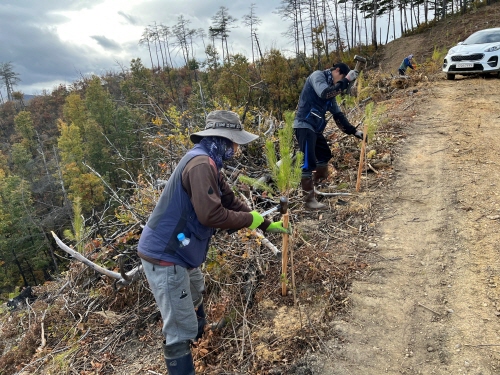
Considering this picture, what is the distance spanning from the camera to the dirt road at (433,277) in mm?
2129

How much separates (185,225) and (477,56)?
34.6 ft

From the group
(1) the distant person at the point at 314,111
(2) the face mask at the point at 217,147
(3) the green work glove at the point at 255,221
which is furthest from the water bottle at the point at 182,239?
(1) the distant person at the point at 314,111

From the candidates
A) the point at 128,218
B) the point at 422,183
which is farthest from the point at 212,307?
the point at 422,183

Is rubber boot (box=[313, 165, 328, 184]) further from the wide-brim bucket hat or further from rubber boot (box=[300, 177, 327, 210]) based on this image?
the wide-brim bucket hat

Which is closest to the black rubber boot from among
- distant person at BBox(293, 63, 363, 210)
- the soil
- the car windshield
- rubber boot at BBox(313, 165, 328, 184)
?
rubber boot at BBox(313, 165, 328, 184)

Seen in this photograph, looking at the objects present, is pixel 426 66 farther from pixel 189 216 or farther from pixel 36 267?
pixel 36 267

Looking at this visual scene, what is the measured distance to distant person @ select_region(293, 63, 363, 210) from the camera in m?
3.65

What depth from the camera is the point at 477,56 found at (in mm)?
9016

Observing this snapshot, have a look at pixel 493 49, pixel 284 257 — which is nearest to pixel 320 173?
pixel 284 257

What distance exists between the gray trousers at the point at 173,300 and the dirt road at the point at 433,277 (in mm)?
973

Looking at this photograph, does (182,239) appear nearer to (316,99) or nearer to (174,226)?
(174,226)

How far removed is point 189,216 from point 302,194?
8.63ft

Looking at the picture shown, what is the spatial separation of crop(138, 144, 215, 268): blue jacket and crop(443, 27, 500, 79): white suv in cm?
1024

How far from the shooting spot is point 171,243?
6.61ft
